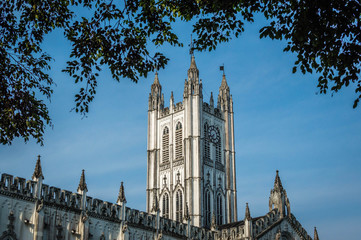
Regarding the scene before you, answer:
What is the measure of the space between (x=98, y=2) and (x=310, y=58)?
8559mm

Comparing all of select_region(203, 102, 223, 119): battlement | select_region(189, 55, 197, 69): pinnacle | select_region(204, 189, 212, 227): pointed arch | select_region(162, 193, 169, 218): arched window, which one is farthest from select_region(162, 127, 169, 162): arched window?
select_region(189, 55, 197, 69): pinnacle

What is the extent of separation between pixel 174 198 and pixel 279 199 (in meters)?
20.0

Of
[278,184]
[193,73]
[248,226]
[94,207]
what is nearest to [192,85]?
[193,73]

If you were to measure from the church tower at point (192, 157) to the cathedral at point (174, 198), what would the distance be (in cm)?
14

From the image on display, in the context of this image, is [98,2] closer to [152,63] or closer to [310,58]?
[152,63]

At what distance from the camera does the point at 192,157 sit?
7838cm

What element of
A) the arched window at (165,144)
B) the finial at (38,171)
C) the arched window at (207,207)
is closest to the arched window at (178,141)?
the arched window at (165,144)

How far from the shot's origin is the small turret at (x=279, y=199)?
62.8 m

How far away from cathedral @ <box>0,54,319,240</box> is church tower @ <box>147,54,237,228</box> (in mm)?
143

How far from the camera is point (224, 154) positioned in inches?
3314

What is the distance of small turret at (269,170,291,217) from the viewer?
206 ft

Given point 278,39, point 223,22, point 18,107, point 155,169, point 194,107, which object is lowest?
point 18,107

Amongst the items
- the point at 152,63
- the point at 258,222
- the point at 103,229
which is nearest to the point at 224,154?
the point at 258,222

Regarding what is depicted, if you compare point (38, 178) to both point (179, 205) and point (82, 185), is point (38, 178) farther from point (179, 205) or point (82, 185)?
point (179, 205)
